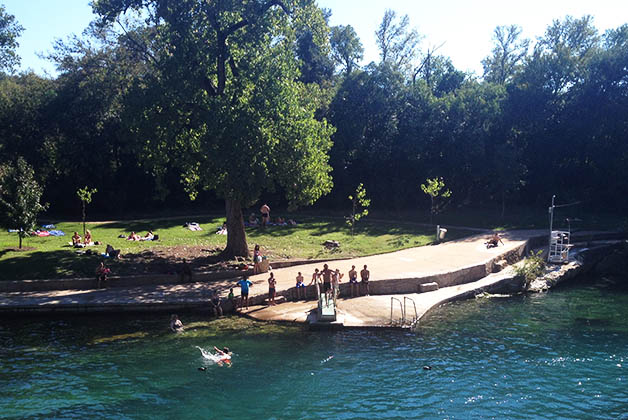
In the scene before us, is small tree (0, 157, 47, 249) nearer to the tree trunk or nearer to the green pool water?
the green pool water

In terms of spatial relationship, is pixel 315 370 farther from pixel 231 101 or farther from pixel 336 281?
pixel 231 101

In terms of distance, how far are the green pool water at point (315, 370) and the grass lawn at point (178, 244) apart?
16.3 ft

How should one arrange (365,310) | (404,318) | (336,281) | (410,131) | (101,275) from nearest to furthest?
1. (404,318)
2. (365,310)
3. (336,281)
4. (101,275)
5. (410,131)

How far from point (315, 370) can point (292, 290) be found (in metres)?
7.54

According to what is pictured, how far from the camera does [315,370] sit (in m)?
16.7

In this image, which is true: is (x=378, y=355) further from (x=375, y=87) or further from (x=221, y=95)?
(x=375, y=87)

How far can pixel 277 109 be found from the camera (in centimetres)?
2678

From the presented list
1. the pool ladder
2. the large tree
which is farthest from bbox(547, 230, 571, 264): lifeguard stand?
the large tree

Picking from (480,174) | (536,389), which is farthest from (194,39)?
(480,174)

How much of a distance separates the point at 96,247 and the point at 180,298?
10282mm

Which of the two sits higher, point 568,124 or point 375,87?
point 375,87

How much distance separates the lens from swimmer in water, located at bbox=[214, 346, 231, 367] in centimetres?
1717

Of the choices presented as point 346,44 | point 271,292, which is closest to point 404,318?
point 271,292

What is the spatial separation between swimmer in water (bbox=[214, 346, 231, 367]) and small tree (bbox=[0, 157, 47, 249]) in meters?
15.8
